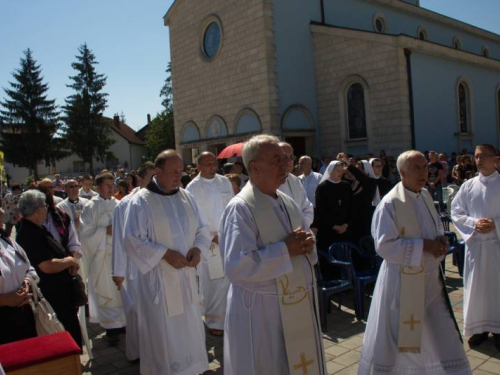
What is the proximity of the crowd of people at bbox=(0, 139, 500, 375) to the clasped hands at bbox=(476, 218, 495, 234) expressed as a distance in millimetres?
14

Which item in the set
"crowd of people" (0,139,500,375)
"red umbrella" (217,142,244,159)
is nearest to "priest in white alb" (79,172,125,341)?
"crowd of people" (0,139,500,375)

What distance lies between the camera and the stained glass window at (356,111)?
784 inches

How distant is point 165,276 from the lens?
4262 millimetres

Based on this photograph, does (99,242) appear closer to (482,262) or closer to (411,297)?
(411,297)

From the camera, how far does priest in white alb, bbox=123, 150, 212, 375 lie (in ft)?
13.7

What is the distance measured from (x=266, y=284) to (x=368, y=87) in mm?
17786

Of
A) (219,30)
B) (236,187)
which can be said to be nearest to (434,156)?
(236,187)

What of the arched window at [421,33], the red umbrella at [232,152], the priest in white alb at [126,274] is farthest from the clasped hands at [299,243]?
the arched window at [421,33]

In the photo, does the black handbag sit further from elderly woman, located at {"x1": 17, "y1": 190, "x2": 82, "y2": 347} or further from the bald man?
the bald man

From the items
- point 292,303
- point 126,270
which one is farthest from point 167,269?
point 292,303

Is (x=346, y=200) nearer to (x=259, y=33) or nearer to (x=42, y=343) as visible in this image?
(x=42, y=343)

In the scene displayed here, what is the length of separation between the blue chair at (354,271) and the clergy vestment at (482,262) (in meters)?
1.29

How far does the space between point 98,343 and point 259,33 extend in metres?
17.3

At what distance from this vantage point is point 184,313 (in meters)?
4.28
